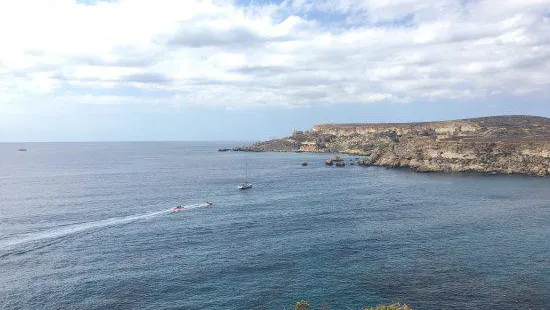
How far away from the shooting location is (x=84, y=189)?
366 feet

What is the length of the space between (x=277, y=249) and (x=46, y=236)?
113ft

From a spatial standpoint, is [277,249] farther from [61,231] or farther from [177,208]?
[177,208]

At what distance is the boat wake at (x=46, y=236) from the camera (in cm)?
6008

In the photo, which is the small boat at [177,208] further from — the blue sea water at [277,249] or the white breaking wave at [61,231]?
the white breaking wave at [61,231]

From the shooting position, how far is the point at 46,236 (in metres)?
65.6

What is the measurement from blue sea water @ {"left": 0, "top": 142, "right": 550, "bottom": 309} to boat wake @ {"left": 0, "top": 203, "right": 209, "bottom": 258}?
286mm

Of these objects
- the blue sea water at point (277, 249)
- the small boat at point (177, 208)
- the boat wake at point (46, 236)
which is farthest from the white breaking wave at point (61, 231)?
the small boat at point (177, 208)

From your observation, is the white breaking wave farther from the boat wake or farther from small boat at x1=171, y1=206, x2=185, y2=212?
small boat at x1=171, y1=206, x2=185, y2=212

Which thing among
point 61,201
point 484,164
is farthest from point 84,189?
point 484,164

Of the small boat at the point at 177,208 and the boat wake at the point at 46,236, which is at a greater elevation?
the small boat at the point at 177,208

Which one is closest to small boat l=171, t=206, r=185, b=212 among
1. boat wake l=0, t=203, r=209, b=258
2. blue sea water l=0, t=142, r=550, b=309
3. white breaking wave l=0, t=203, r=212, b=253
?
blue sea water l=0, t=142, r=550, b=309

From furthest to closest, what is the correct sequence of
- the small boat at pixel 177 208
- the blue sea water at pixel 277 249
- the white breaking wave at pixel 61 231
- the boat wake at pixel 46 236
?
the small boat at pixel 177 208 → the white breaking wave at pixel 61 231 → the boat wake at pixel 46 236 → the blue sea water at pixel 277 249

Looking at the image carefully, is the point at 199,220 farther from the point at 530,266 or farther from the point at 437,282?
the point at 530,266

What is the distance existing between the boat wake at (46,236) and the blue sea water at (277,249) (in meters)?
0.29
